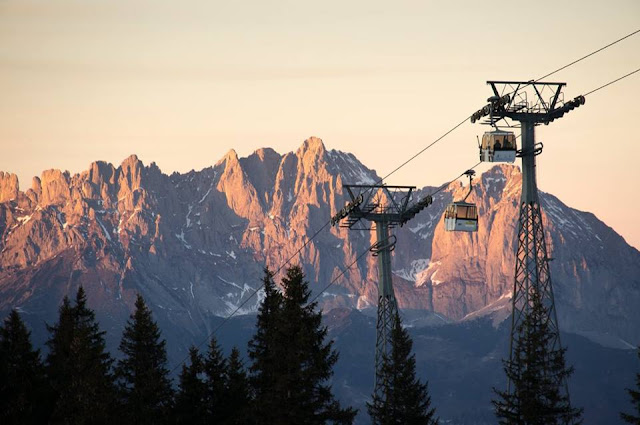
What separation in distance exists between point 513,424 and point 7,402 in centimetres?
3444

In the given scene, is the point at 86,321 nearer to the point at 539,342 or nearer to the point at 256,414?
the point at 256,414

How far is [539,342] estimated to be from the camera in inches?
3435

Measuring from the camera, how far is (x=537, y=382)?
85.4 metres

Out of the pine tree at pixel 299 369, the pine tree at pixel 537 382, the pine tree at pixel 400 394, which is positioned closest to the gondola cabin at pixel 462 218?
the pine tree at pixel 400 394

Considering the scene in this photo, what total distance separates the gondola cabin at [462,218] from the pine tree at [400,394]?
10.9 m

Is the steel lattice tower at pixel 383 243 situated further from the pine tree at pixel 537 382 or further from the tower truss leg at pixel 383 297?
the pine tree at pixel 537 382

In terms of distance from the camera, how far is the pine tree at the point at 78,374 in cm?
8800

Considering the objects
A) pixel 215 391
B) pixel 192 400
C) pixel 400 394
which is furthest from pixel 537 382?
pixel 192 400

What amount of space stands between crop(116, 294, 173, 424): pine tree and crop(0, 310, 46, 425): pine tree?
641 cm

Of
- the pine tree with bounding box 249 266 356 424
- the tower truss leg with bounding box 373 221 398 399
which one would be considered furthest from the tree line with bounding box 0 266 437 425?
the tower truss leg with bounding box 373 221 398 399

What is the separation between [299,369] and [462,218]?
947 inches

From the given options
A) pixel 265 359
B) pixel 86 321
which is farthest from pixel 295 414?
pixel 86 321

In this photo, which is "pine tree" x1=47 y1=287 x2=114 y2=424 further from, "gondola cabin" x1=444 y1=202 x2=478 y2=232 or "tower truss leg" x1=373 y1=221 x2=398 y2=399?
"gondola cabin" x1=444 y1=202 x2=478 y2=232

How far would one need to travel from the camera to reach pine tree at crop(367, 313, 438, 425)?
94250 millimetres
